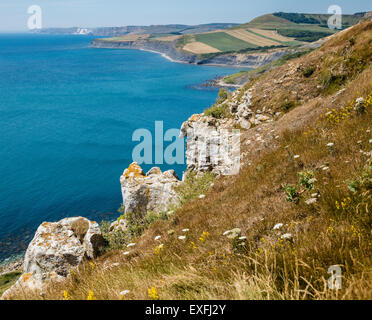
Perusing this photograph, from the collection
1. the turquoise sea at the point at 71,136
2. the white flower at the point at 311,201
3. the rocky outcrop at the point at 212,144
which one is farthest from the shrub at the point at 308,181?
the turquoise sea at the point at 71,136

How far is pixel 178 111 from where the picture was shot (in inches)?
3108

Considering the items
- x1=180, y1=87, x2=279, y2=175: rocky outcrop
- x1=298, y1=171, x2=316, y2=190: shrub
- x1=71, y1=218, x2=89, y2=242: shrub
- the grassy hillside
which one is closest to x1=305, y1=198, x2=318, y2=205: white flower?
the grassy hillside

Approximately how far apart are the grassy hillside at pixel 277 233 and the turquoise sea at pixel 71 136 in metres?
28.4

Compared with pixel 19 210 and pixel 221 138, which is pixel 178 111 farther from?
pixel 221 138

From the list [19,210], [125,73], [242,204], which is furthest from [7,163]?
[125,73]

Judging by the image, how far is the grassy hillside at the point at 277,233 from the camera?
305cm

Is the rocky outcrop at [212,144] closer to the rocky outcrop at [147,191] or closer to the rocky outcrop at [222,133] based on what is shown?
the rocky outcrop at [222,133]

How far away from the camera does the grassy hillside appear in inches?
120

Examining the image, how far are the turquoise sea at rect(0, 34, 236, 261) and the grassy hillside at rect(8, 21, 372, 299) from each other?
28.4 meters

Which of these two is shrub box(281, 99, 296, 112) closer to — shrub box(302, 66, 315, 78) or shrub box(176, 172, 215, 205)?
shrub box(302, 66, 315, 78)

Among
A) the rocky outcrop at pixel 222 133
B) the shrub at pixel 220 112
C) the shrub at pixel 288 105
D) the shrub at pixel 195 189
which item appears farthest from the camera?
the shrub at pixel 220 112

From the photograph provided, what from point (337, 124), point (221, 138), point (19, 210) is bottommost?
point (19, 210)

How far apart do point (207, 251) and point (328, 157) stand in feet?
12.8

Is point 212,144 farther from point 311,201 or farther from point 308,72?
point 311,201
